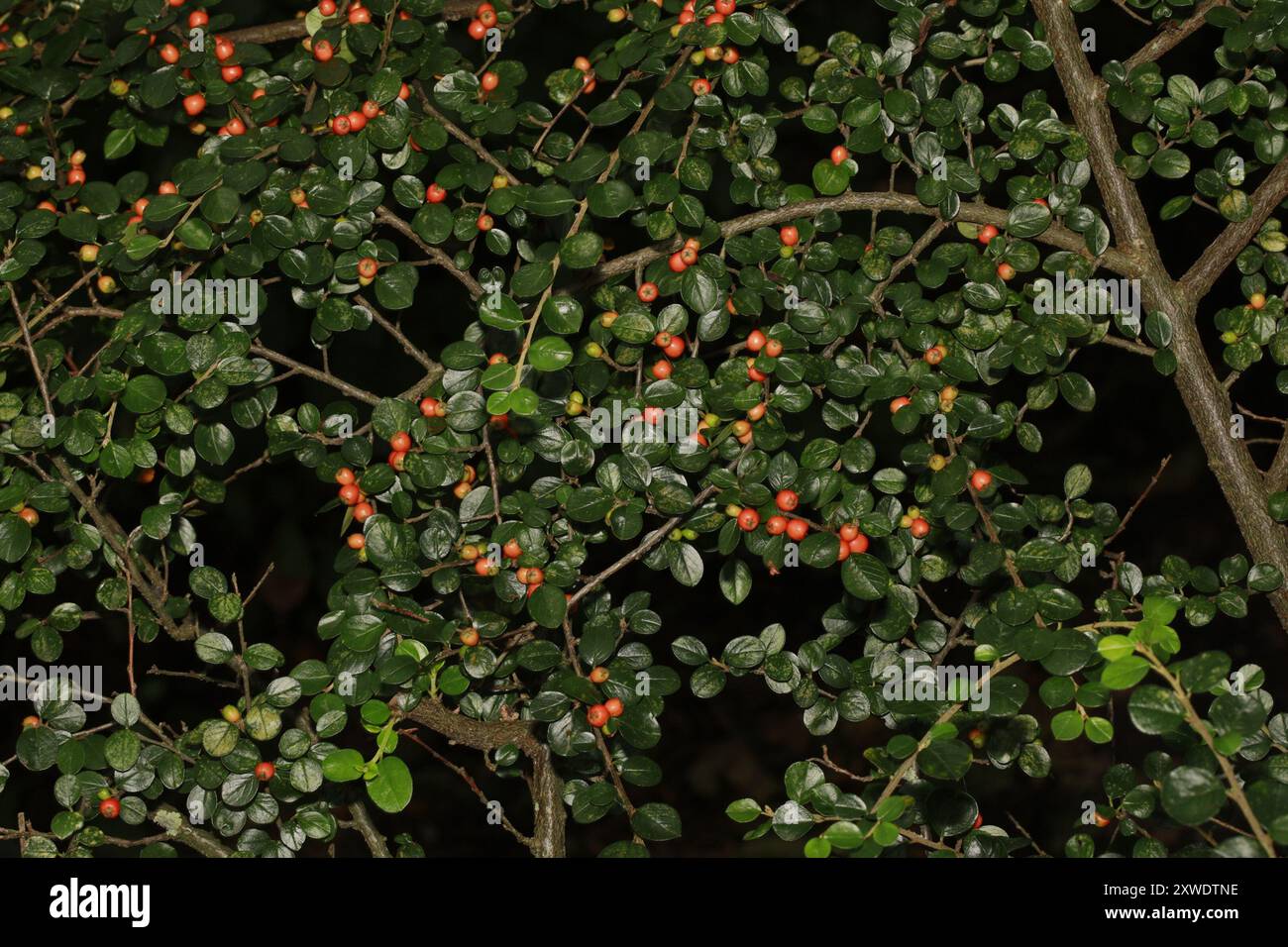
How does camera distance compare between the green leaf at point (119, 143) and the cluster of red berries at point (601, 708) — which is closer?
the cluster of red berries at point (601, 708)

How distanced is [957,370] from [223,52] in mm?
988

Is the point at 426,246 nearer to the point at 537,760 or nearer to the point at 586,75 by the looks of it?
the point at 586,75

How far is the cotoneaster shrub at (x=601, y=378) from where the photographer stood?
1281 mm

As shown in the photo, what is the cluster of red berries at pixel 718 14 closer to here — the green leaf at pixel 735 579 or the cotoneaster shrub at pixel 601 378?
the cotoneaster shrub at pixel 601 378

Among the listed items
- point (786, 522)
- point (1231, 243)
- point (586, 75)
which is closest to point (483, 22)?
point (586, 75)

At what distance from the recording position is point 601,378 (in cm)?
133

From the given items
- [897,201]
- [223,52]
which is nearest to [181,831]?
[223,52]

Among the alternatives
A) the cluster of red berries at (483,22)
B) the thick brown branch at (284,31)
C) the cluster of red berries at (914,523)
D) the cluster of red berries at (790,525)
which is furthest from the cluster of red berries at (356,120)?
the cluster of red berries at (914,523)

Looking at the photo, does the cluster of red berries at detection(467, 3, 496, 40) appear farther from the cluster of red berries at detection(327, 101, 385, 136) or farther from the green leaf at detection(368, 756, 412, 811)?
the green leaf at detection(368, 756, 412, 811)

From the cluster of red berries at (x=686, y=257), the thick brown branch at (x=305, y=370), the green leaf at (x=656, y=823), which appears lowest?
the green leaf at (x=656, y=823)

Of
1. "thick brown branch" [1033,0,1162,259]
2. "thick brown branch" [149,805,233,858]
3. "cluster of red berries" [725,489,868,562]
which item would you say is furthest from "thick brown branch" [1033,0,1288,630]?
"thick brown branch" [149,805,233,858]
